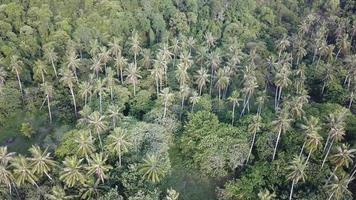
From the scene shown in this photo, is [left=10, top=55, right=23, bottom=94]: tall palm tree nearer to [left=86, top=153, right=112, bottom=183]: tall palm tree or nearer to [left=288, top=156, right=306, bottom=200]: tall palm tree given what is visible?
[left=86, top=153, right=112, bottom=183]: tall palm tree

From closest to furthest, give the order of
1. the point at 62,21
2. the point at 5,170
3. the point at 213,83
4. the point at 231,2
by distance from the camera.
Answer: the point at 5,170 < the point at 213,83 < the point at 62,21 < the point at 231,2

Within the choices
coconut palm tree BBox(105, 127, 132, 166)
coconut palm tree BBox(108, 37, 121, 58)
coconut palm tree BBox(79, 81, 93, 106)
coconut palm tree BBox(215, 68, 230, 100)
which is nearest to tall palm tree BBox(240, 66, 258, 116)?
coconut palm tree BBox(215, 68, 230, 100)

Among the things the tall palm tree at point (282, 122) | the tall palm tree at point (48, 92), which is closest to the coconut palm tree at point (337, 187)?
the tall palm tree at point (282, 122)

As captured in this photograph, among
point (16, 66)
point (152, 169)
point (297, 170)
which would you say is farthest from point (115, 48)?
point (297, 170)

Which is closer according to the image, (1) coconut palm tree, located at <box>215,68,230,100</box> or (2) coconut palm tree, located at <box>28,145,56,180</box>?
(2) coconut palm tree, located at <box>28,145,56,180</box>

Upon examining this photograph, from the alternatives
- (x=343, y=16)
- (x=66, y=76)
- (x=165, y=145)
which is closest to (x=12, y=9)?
(x=66, y=76)

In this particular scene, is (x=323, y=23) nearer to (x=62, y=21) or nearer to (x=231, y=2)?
(x=231, y=2)

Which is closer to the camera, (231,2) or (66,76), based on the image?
(66,76)
